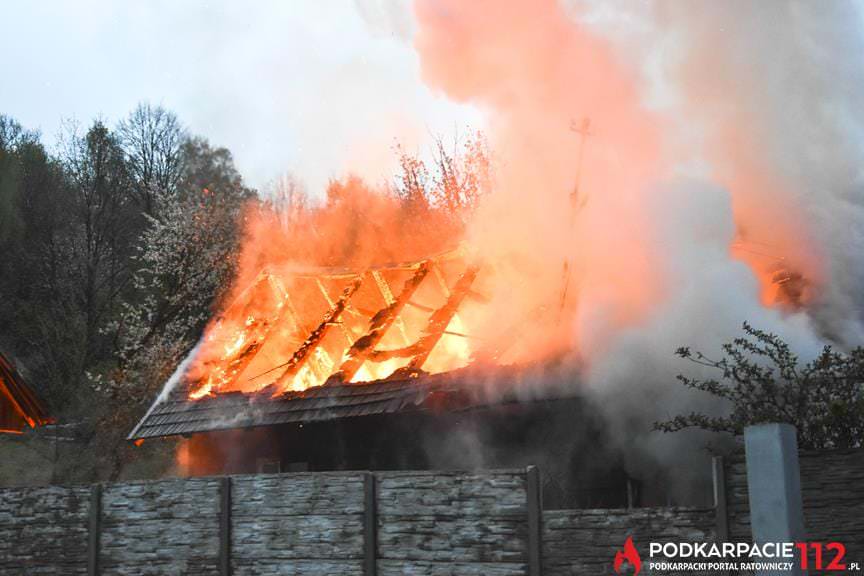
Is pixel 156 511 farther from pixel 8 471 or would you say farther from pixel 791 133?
pixel 8 471

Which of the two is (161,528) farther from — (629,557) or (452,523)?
(629,557)

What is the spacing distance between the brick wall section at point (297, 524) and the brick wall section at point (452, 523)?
0.29 m

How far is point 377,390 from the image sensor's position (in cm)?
1302

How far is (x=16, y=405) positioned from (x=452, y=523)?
1539cm

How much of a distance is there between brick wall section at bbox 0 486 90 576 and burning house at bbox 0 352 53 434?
10.4m

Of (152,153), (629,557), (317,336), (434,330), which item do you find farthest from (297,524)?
(152,153)

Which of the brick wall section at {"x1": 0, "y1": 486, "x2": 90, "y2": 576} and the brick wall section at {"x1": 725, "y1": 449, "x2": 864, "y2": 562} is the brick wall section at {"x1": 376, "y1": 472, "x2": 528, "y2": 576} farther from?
the brick wall section at {"x1": 0, "y1": 486, "x2": 90, "y2": 576}


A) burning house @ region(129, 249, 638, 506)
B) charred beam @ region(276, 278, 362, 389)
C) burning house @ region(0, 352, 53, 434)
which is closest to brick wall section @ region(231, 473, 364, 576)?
burning house @ region(129, 249, 638, 506)

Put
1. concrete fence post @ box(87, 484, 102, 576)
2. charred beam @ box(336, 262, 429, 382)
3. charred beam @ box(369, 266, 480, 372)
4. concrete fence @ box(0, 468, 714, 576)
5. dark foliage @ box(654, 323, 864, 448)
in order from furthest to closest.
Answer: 1. charred beam @ box(336, 262, 429, 382)
2. charred beam @ box(369, 266, 480, 372)
3. concrete fence post @ box(87, 484, 102, 576)
4. dark foliage @ box(654, 323, 864, 448)
5. concrete fence @ box(0, 468, 714, 576)

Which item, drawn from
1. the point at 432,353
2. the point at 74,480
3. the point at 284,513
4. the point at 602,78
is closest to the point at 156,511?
the point at 284,513

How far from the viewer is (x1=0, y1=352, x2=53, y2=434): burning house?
771 inches

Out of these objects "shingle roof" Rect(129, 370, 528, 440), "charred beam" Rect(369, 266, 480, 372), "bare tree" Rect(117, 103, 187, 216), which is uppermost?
"bare tree" Rect(117, 103, 187, 216)

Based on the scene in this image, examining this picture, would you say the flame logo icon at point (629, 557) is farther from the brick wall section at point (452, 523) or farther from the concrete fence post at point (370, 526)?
the concrete fence post at point (370, 526)

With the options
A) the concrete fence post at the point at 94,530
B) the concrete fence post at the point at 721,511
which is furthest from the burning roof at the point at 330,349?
the concrete fence post at the point at 721,511
